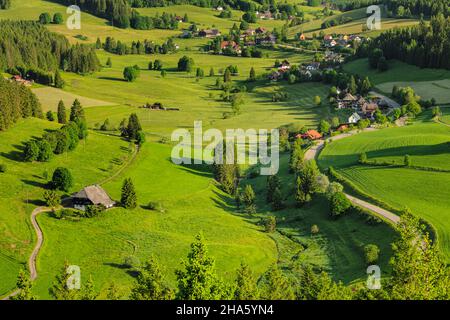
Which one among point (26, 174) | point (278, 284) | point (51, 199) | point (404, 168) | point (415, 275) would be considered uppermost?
point (415, 275)

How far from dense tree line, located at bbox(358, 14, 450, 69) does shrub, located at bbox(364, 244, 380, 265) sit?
120705mm

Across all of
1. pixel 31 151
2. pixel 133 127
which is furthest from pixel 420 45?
pixel 31 151

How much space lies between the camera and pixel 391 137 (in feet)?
364

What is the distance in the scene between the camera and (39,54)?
584ft

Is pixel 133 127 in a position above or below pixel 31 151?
above

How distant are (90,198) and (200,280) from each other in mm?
38929

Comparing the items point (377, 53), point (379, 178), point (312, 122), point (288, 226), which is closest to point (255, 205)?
point (288, 226)

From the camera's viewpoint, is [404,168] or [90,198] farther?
[404,168]

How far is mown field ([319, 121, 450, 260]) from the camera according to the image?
73.7 meters

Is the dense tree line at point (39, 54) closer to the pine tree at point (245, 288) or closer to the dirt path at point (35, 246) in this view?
the dirt path at point (35, 246)

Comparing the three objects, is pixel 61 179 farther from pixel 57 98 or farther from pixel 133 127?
pixel 57 98

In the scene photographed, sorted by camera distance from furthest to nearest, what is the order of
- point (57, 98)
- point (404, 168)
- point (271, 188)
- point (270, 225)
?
point (57, 98)
point (404, 168)
point (271, 188)
point (270, 225)

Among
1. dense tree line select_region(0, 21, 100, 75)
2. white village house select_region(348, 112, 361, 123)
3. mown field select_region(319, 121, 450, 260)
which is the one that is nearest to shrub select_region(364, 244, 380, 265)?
mown field select_region(319, 121, 450, 260)
